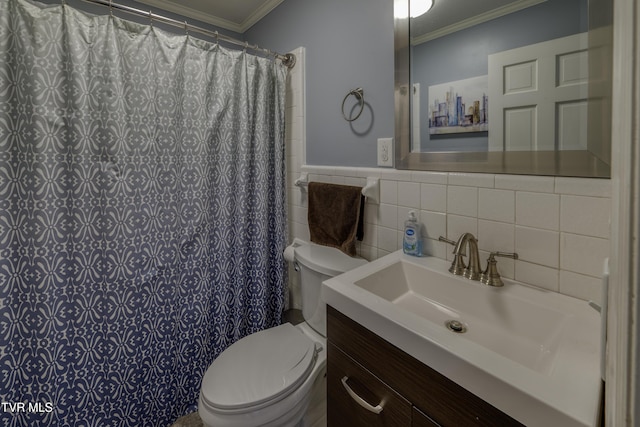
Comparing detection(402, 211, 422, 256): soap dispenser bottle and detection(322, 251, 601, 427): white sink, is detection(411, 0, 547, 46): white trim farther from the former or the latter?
detection(322, 251, 601, 427): white sink

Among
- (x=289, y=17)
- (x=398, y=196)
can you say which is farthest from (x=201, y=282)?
(x=289, y=17)

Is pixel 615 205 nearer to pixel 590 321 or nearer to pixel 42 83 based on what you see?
pixel 590 321

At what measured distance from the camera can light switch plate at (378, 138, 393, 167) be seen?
1236 millimetres

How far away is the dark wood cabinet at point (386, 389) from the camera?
0.58 meters

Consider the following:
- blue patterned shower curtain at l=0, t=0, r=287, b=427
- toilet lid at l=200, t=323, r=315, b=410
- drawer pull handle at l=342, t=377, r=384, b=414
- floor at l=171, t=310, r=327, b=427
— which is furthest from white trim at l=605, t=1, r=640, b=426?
blue patterned shower curtain at l=0, t=0, r=287, b=427

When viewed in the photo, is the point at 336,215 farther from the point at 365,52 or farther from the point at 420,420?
the point at 420,420

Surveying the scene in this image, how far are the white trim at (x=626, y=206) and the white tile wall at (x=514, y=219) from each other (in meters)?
0.66

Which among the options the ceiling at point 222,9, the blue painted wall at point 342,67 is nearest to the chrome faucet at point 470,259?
the blue painted wall at point 342,67

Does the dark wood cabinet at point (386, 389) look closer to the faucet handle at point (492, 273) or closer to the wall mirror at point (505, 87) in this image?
the faucet handle at point (492, 273)

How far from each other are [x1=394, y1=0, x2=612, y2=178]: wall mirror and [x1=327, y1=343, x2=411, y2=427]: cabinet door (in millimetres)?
737

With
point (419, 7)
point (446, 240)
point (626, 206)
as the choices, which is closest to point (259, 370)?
point (446, 240)

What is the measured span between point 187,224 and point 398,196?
1.04 metres

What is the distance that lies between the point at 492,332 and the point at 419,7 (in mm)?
1166

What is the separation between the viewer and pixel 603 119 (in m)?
0.72
